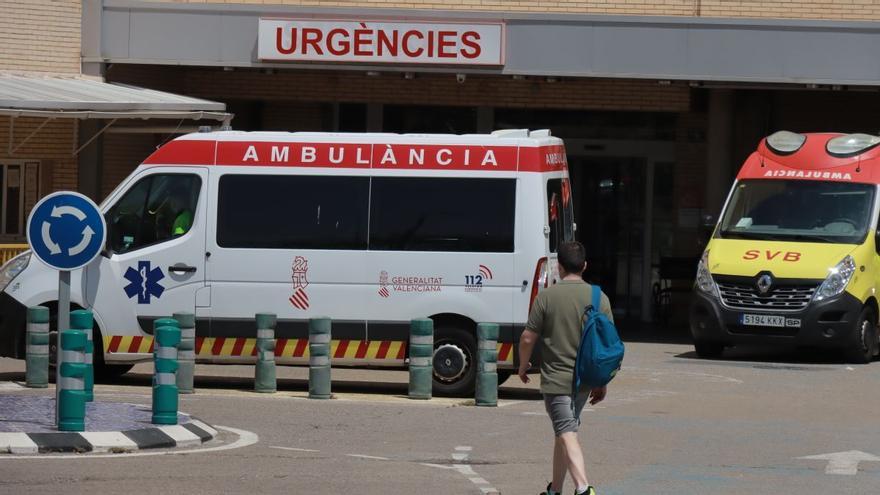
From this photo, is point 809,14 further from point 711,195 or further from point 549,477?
point 549,477

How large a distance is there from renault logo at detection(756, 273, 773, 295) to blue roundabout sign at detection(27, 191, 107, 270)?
1057cm

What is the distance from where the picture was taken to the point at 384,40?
2327cm

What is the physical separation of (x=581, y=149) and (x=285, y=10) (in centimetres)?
701

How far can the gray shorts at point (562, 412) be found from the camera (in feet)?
31.0

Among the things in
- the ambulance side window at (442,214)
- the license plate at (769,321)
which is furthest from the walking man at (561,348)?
the license plate at (769,321)

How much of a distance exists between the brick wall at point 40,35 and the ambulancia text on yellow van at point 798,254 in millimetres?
9050

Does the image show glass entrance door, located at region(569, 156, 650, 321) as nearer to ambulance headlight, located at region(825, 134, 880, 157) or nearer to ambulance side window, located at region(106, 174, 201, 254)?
ambulance headlight, located at region(825, 134, 880, 157)

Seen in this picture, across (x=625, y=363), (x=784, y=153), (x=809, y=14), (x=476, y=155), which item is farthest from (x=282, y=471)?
(x=809, y=14)

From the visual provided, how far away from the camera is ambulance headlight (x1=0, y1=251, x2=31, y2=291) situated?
16.3m

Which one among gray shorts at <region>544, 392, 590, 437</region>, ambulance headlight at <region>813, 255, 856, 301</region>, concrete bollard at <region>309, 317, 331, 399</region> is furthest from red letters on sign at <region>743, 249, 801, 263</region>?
gray shorts at <region>544, 392, 590, 437</region>

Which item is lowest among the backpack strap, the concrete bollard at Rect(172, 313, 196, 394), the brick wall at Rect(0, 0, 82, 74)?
the concrete bollard at Rect(172, 313, 196, 394)

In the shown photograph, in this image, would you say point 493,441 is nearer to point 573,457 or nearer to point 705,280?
point 573,457

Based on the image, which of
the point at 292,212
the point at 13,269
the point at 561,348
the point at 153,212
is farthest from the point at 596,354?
the point at 13,269

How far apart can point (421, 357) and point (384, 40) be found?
8.63m
